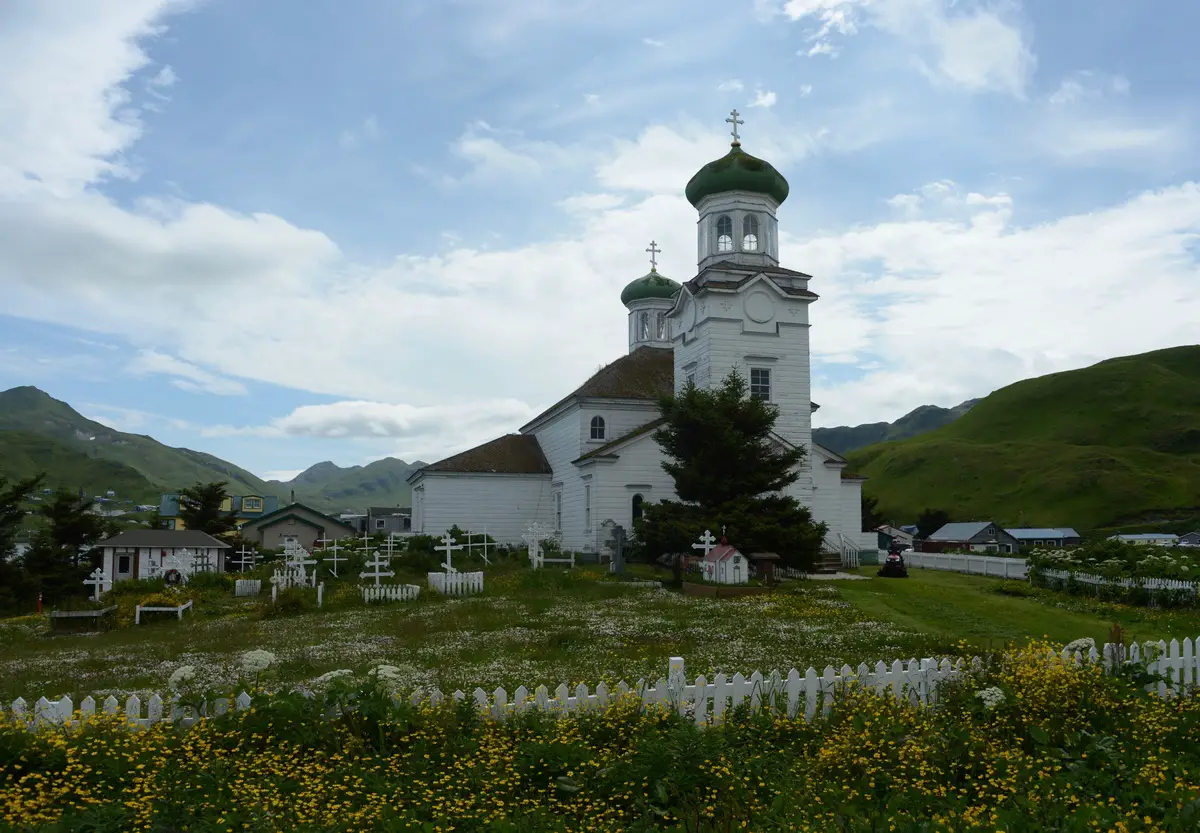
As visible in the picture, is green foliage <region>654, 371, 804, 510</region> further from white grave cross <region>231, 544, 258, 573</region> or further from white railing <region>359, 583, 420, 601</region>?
white grave cross <region>231, 544, 258, 573</region>

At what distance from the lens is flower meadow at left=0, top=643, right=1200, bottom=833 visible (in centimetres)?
708

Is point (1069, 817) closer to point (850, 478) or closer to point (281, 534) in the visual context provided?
point (850, 478)

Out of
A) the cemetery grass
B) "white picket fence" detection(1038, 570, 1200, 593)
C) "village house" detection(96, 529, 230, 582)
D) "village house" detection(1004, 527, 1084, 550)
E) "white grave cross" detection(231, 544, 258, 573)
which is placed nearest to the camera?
the cemetery grass

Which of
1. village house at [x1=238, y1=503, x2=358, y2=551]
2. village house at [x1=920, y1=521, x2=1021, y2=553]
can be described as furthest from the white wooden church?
village house at [x1=238, y1=503, x2=358, y2=551]

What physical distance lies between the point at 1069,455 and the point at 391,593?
124m

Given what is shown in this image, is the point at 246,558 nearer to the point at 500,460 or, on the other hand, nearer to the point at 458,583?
the point at 500,460

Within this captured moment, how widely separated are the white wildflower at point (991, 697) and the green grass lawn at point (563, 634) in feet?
11.4

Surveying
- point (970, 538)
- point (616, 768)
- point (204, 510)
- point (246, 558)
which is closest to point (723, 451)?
point (616, 768)

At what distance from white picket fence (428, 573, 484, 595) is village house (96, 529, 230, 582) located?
45.2 feet

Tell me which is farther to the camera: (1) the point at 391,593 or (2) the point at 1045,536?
(2) the point at 1045,536

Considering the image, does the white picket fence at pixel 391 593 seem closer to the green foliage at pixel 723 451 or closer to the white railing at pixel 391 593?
the white railing at pixel 391 593

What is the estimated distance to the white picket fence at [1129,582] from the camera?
68.8ft

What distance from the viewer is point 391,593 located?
26.0m

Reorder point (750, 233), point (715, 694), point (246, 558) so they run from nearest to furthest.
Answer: point (715, 694) < point (750, 233) < point (246, 558)
